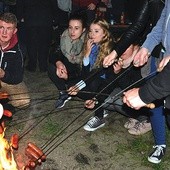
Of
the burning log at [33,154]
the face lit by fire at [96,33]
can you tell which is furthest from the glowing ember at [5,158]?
the face lit by fire at [96,33]

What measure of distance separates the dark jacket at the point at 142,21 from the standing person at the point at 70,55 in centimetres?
138

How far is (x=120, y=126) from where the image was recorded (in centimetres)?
553

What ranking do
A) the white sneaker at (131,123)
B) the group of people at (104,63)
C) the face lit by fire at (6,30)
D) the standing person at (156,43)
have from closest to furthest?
the standing person at (156,43) < the group of people at (104,63) < the face lit by fire at (6,30) < the white sneaker at (131,123)

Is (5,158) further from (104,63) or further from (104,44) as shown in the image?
(104,44)

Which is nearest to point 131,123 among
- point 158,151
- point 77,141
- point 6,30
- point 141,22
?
point 158,151

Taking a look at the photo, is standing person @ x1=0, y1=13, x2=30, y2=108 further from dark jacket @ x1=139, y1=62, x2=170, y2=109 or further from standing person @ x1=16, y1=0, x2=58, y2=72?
dark jacket @ x1=139, y1=62, x2=170, y2=109

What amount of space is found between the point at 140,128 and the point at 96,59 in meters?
1.28

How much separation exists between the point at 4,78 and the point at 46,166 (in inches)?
69.6

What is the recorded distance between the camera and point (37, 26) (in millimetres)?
7297

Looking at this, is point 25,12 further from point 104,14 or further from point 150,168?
Answer: point 150,168

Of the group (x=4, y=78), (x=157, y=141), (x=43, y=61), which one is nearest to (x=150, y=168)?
(x=157, y=141)

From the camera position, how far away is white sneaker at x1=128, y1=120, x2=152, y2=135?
5.28 meters

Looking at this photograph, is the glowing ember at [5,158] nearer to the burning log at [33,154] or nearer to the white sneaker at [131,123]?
the burning log at [33,154]

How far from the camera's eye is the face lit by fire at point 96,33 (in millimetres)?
5285
